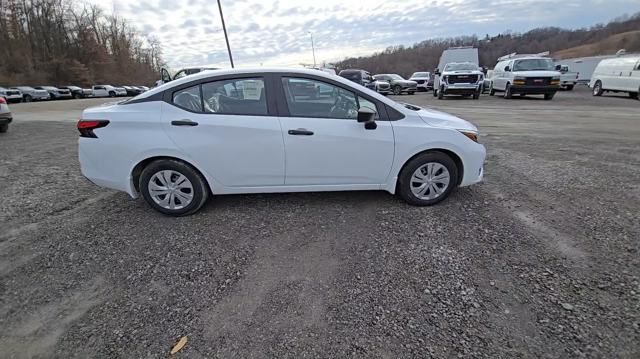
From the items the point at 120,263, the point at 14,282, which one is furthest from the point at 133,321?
the point at 14,282

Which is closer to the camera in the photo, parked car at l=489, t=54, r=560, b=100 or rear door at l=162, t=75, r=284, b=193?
rear door at l=162, t=75, r=284, b=193

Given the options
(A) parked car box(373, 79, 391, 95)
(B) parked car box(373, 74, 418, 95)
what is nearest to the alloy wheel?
(A) parked car box(373, 79, 391, 95)

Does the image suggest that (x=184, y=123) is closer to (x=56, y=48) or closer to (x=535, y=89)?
(x=535, y=89)

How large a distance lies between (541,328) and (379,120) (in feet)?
7.63

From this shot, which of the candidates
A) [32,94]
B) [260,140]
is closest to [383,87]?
[260,140]

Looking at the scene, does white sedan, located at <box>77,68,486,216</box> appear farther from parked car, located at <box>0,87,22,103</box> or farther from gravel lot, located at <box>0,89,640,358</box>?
parked car, located at <box>0,87,22,103</box>

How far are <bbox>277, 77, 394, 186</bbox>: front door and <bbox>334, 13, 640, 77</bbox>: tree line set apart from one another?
6919 cm

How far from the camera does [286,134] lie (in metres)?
3.43

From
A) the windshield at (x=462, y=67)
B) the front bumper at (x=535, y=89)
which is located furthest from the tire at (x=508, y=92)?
the windshield at (x=462, y=67)

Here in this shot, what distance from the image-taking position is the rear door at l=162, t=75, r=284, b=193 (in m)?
3.42

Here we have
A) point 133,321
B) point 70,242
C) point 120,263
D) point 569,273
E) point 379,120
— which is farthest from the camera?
point 379,120

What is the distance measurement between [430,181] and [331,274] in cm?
178

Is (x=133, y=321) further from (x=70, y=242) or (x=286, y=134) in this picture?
(x=286, y=134)

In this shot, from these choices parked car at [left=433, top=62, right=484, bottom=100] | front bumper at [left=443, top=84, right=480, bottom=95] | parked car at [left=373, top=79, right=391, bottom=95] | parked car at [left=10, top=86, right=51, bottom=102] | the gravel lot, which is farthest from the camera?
parked car at [left=10, top=86, right=51, bottom=102]
